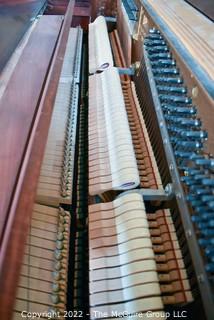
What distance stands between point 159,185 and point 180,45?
0.58m

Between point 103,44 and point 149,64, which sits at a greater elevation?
point 103,44

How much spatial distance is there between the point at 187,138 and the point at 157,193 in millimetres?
237

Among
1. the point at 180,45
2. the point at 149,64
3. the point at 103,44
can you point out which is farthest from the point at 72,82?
the point at 180,45

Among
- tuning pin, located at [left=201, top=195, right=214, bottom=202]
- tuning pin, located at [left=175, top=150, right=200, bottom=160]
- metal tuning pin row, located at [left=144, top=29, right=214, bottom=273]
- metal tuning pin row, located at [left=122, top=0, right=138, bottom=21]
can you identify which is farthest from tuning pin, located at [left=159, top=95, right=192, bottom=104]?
metal tuning pin row, located at [left=122, top=0, right=138, bottom=21]

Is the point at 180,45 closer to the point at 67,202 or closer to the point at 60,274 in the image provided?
the point at 67,202

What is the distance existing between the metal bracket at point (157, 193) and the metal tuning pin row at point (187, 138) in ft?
0.28

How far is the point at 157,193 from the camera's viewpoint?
3.69ft

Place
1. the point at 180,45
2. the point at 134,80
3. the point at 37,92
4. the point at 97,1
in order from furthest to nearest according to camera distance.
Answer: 1. the point at 97,1
2. the point at 134,80
3. the point at 180,45
4. the point at 37,92

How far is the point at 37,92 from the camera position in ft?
3.44

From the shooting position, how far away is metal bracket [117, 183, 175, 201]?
1108 millimetres

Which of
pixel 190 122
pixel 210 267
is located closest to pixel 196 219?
pixel 210 267

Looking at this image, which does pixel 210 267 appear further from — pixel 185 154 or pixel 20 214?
pixel 20 214

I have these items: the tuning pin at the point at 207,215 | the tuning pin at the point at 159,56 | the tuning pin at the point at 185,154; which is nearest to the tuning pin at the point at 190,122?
the tuning pin at the point at 185,154

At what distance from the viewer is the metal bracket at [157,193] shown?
1108 millimetres
